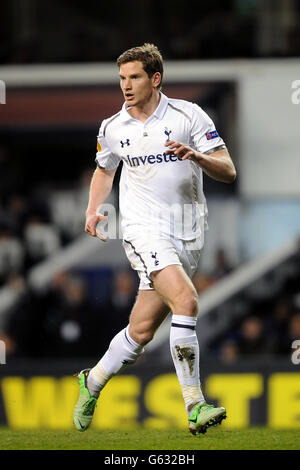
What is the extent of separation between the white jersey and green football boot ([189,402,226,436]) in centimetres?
109

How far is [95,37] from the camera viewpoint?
1758 centimetres

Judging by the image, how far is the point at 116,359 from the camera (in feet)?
23.3

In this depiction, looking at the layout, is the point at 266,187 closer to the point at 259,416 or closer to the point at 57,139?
the point at 57,139

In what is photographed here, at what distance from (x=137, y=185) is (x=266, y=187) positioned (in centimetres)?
958

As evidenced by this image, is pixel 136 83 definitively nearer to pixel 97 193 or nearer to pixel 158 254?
pixel 97 193

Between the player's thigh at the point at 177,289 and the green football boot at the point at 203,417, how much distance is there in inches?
22.9

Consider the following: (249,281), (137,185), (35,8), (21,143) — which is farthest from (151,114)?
(35,8)

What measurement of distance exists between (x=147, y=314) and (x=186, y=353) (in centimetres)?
37

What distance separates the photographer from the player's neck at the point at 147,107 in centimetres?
691

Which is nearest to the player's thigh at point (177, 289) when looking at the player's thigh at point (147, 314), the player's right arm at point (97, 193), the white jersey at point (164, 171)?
the player's thigh at point (147, 314)

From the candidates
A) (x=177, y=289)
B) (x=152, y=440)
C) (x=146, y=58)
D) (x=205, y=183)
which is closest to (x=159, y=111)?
Answer: (x=146, y=58)

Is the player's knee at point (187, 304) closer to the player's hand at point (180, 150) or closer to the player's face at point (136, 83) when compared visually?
the player's hand at point (180, 150)

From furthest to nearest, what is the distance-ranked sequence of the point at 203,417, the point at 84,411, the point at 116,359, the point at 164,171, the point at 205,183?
the point at 205,183 < the point at 84,411 < the point at 116,359 < the point at 164,171 < the point at 203,417

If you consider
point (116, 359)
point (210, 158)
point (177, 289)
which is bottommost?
point (116, 359)
